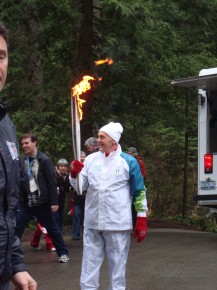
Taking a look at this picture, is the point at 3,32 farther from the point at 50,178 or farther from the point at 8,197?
the point at 50,178

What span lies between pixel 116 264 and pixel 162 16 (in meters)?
11.4

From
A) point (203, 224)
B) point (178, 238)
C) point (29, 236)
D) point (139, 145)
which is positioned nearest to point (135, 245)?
point (178, 238)

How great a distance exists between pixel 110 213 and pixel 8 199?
4.30 meters

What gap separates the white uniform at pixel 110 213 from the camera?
7441mm

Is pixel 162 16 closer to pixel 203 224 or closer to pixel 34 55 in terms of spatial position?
pixel 34 55

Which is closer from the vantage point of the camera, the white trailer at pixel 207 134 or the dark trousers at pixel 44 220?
the dark trousers at pixel 44 220

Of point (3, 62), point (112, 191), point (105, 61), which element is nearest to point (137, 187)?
point (112, 191)

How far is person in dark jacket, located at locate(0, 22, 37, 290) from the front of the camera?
10.2ft

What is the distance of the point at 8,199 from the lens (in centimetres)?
317

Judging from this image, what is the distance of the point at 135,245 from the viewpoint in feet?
42.8

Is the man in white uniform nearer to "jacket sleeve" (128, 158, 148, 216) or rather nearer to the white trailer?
"jacket sleeve" (128, 158, 148, 216)

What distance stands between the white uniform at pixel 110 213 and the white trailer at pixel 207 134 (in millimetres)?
5845

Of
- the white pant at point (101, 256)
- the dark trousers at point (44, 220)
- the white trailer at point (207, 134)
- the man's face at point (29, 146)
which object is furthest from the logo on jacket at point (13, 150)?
the white trailer at point (207, 134)

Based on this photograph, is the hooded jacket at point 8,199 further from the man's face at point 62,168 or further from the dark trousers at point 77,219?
the dark trousers at point 77,219
